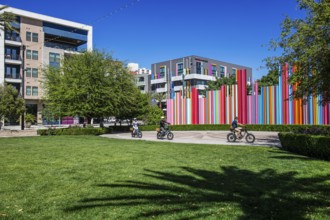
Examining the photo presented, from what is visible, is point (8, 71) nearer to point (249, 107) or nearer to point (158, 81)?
point (249, 107)

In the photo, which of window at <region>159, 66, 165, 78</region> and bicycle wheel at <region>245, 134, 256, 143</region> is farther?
window at <region>159, 66, 165, 78</region>

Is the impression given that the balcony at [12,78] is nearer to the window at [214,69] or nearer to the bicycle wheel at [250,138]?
the bicycle wheel at [250,138]

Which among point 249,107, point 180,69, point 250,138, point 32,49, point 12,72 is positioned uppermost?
point 180,69

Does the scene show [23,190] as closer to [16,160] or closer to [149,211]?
[149,211]

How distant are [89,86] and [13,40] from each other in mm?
29116

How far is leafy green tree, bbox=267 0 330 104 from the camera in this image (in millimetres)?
12516

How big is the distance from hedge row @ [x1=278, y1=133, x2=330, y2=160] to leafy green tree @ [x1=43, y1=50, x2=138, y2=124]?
761 inches

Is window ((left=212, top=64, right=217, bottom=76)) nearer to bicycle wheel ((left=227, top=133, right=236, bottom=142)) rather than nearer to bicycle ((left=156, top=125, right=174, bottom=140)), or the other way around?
bicycle ((left=156, top=125, right=174, bottom=140))

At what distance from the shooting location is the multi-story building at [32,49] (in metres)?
50.2

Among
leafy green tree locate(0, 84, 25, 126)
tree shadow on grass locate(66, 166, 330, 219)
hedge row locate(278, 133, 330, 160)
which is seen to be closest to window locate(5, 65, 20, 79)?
leafy green tree locate(0, 84, 25, 126)

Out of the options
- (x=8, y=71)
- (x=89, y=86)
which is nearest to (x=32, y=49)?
(x=8, y=71)

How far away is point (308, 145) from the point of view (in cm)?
1202

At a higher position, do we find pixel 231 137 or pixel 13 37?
pixel 13 37

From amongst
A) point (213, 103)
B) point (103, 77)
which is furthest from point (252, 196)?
point (213, 103)
